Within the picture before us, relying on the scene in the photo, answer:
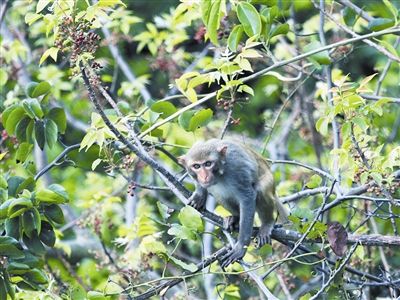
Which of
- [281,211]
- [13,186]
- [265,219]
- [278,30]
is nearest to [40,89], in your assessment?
[13,186]

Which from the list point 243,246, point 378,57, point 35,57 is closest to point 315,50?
point 243,246

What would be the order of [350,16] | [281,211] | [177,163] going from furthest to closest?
[350,16]
[281,211]
[177,163]

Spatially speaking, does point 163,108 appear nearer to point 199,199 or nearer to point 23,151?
point 199,199

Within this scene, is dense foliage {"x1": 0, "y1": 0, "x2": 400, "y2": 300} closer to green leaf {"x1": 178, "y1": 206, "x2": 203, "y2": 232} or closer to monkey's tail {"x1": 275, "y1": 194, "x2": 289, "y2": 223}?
green leaf {"x1": 178, "y1": 206, "x2": 203, "y2": 232}

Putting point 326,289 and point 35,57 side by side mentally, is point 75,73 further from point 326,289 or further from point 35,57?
point 35,57

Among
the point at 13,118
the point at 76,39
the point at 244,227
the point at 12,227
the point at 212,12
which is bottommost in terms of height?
the point at 244,227

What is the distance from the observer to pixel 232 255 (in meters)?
5.44

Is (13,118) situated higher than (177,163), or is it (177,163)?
(13,118)

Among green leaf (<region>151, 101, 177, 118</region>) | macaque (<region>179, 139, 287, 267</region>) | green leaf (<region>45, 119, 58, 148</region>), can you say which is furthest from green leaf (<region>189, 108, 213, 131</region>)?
green leaf (<region>45, 119, 58, 148</region>)

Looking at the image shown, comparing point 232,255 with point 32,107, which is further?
point 32,107

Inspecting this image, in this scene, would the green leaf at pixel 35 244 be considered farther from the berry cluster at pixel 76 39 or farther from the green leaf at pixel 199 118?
the berry cluster at pixel 76 39

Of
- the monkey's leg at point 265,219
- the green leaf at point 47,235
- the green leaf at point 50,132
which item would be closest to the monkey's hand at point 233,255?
the monkey's leg at point 265,219

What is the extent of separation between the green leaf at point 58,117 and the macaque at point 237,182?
2.55 feet

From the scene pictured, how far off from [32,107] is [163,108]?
2.63 ft
